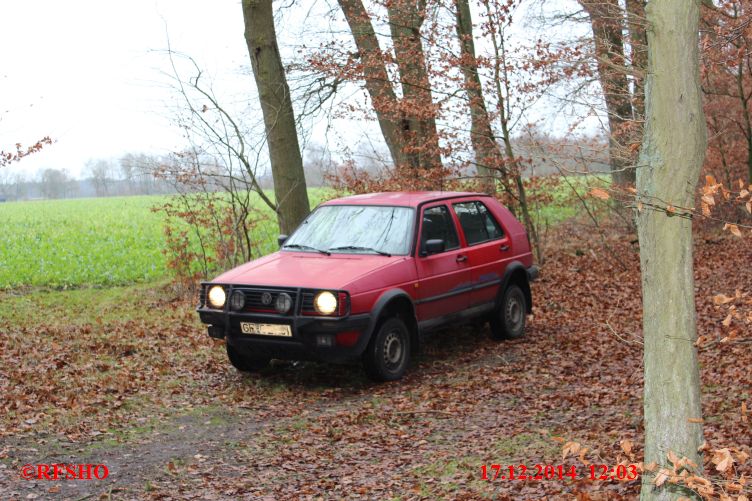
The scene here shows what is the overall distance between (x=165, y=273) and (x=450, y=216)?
46.7 ft

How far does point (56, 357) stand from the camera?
980 centimetres

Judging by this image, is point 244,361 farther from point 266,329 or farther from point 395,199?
point 395,199

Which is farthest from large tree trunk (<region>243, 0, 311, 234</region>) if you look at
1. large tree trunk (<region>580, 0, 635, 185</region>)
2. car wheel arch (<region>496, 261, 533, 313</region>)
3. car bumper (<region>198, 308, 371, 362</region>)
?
car bumper (<region>198, 308, 371, 362</region>)

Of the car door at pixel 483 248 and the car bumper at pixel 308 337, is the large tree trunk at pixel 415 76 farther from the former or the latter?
the car bumper at pixel 308 337

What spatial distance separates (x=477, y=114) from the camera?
15.6 meters

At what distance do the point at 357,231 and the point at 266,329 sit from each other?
5.76ft

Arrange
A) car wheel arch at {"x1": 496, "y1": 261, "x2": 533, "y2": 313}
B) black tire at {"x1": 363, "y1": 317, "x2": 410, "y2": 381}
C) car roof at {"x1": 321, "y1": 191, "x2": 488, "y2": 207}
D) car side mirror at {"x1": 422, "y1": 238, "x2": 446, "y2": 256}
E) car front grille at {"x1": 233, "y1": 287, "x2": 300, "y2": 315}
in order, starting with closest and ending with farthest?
1. car front grille at {"x1": 233, "y1": 287, "x2": 300, "y2": 315}
2. black tire at {"x1": 363, "y1": 317, "x2": 410, "y2": 381}
3. car side mirror at {"x1": 422, "y1": 238, "x2": 446, "y2": 256}
4. car roof at {"x1": 321, "y1": 191, "x2": 488, "y2": 207}
5. car wheel arch at {"x1": 496, "y1": 261, "x2": 533, "y2": 313}

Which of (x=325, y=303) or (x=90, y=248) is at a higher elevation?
(x=90, y=248)

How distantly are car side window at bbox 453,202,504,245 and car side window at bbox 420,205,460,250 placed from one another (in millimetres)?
228

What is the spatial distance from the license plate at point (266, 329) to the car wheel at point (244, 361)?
0.64 metres

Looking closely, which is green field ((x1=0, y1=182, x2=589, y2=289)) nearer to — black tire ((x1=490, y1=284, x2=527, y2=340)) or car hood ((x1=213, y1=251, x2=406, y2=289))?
black tire ((x1=490, y1=284, x2=527, y2=340))

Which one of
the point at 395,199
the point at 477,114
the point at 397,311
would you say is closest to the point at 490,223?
the point at 395,199

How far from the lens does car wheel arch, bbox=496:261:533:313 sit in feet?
35.1
